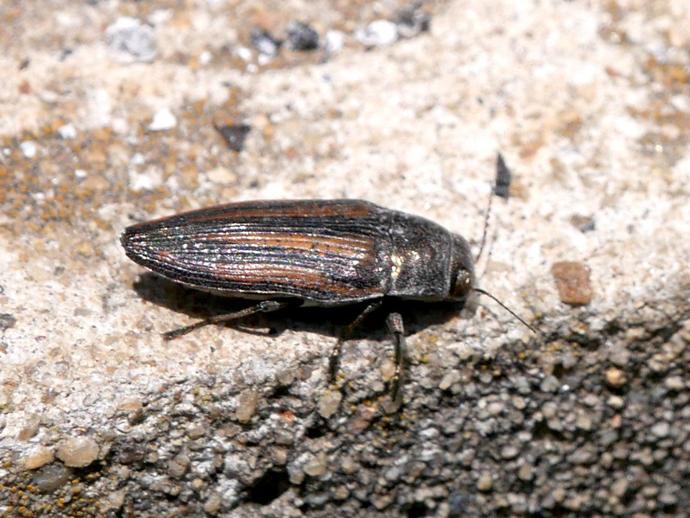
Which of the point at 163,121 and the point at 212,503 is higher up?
the point at 163,121

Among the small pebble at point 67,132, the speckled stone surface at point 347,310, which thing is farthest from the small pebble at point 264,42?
the small pebble at point 67,132

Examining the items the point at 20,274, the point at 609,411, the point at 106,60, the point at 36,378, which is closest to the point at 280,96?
the point at 106,60

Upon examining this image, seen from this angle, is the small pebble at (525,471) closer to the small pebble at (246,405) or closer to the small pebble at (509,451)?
the small pebble at (509,451)

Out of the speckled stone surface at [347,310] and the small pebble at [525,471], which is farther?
the small pebble at [525,471]

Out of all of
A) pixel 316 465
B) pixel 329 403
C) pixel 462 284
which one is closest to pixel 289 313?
pixel 329 403

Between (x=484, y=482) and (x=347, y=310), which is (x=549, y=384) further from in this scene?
(x=347, y=310)

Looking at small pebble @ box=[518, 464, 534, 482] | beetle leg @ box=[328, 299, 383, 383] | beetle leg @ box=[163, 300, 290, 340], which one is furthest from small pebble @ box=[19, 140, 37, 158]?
small pebble @ box=[518, 464, 534, 482]

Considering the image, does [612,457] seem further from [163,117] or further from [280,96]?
[163,117]
